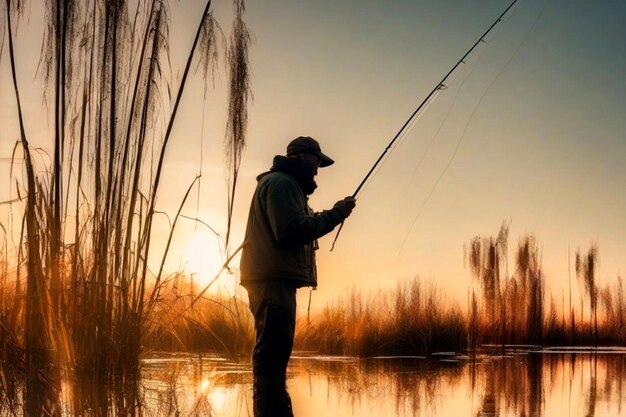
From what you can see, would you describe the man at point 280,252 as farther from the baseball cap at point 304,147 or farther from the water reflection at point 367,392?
the water reflection at point 367,392

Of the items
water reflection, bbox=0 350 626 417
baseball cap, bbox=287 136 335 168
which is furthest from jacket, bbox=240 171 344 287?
water reflection, bbox=0 350 626 417

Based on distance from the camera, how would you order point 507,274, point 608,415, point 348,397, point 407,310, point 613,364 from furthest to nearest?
point 507,274, point 407,310, point 613,364, point 348,397, point 608,415

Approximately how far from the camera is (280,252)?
5.97 metres

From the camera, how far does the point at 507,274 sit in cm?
1622

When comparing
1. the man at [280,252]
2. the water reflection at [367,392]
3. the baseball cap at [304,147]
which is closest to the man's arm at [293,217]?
the man at [280,252]

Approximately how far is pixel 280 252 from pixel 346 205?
566 mm

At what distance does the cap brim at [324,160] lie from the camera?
6.31 m

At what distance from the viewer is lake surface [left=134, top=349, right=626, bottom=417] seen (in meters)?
5.17

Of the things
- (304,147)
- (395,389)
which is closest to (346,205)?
(304,147)

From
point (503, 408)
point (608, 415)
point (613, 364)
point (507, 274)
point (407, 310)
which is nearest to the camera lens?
point (608, 415)

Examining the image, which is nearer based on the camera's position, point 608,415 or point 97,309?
point 608,415

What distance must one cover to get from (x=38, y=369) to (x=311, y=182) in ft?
7.53

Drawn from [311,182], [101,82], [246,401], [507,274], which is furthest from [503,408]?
[507,274]

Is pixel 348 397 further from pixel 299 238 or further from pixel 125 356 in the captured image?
pixel 125 356
